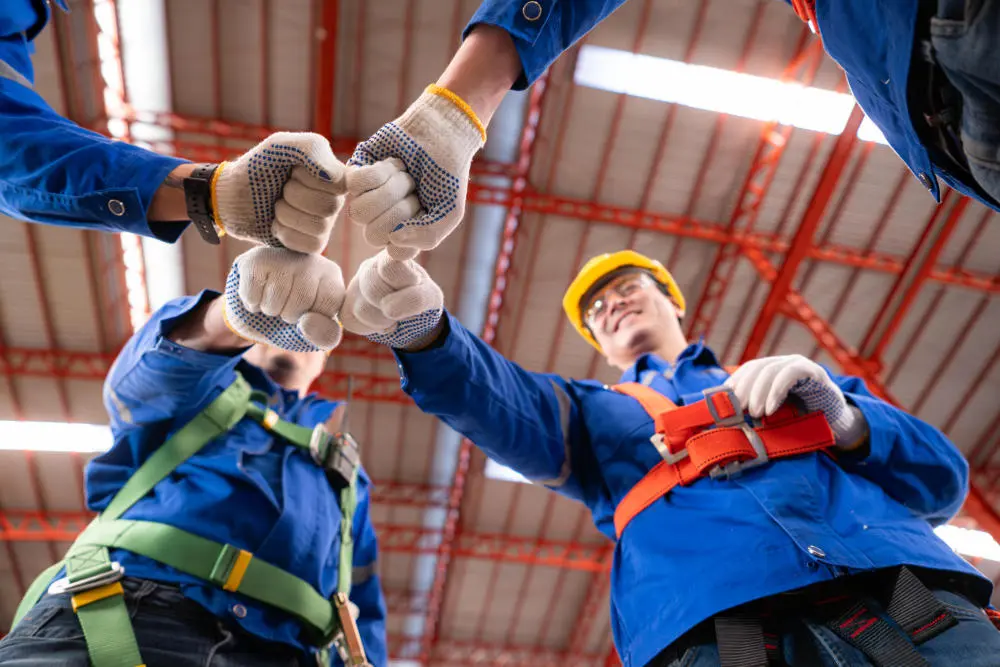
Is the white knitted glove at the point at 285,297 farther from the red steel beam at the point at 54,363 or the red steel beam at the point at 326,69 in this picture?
the red steel beam at the point at 54,363

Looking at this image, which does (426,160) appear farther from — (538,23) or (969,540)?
(969,540)

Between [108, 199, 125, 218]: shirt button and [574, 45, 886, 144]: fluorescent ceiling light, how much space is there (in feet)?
27.8

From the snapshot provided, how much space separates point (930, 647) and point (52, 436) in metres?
13.1

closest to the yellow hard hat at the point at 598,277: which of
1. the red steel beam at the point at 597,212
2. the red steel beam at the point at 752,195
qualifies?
the red steel beam at the point at 597,212

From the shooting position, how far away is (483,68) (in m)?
1.78

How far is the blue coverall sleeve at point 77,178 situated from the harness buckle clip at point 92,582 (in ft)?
3.73

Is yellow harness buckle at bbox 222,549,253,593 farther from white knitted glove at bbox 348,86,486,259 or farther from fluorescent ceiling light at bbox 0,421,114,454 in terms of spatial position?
fluorescent ceiling light at bbox 0,421,114,454

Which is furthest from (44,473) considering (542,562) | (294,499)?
(294,499)

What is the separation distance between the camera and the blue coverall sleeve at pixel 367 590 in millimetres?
3012

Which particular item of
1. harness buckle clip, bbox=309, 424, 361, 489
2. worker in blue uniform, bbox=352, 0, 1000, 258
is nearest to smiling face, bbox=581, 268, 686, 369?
harness buckle clip, bbox=309, 424, 361, 489

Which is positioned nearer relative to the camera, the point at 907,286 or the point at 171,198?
the point at 171,198

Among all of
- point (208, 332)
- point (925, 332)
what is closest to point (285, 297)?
point (208, 332)

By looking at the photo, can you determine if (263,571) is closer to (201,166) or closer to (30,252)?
(201,166)

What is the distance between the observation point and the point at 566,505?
529 inches
